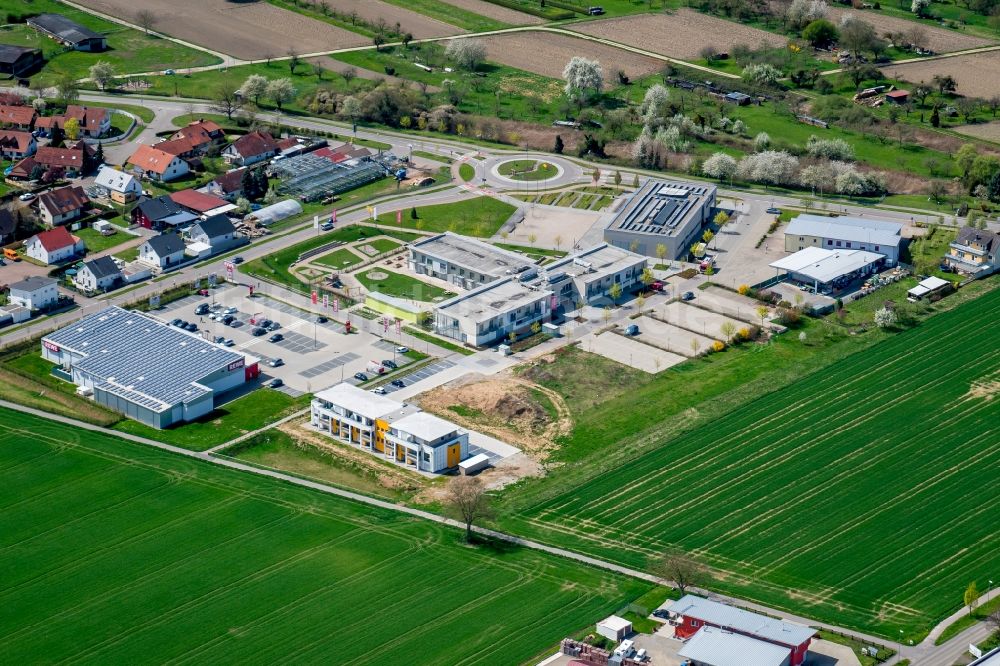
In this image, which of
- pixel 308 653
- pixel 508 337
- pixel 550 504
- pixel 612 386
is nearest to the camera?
pixel 308 653

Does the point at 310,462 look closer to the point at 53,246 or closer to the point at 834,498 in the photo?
the point at 834,498

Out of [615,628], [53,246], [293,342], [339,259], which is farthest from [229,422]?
[615,628]

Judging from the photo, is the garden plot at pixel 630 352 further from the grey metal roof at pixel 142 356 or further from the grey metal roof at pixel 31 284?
the grey metal roof at pixel 31 284

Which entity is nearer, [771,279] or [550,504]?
[550,504]

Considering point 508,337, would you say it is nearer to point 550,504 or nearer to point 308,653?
point 550,504

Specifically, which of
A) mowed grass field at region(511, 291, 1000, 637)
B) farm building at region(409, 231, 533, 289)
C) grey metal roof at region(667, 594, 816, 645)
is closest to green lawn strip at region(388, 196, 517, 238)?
farm building at region(409, 231, 533, 289)

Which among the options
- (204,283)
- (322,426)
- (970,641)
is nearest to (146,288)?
(204,283)

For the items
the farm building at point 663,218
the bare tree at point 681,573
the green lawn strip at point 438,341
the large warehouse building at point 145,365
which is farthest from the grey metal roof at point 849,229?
the bare tree at point 681,573

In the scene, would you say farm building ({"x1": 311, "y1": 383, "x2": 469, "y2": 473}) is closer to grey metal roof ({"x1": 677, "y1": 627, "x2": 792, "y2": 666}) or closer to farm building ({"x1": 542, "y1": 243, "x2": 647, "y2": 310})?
farm building ({"x1": 542, "y1": 243, "x2": 647, "y2": 310})
